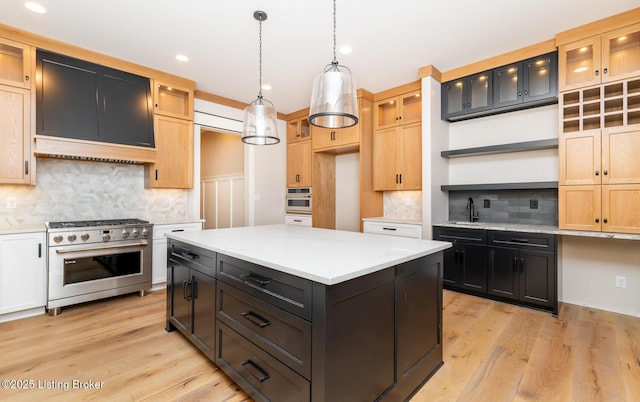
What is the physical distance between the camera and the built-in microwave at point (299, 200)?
17.5 feet

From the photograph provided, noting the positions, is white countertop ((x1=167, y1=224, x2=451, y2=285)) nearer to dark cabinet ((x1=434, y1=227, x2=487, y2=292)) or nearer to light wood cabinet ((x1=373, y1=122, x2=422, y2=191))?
dark cabinet ((x1=434, y1=227, x2=487, y2=292))

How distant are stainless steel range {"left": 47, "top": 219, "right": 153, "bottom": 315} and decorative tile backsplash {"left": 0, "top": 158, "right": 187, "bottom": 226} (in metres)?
0.41

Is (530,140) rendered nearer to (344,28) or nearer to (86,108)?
(344,28)

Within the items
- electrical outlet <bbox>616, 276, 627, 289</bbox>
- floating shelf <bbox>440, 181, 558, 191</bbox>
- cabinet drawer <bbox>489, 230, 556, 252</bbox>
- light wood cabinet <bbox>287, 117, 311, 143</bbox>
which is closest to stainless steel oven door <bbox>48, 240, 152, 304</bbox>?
light wood cabinet <bbox>287, 117, 311, 143</bbox>

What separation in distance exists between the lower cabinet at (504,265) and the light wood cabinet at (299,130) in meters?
2.94

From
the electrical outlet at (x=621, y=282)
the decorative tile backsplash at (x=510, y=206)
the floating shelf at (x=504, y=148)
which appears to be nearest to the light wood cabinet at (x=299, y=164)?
the floating shelf at (x=504, y=148)

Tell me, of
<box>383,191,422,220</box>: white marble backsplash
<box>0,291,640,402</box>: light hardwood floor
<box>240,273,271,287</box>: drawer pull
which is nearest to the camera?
<box>240,273,271,287</box>: drawer pull

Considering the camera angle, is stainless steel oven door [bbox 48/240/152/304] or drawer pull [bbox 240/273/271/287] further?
stainless steel oven door [bbox 48/240/152/304]

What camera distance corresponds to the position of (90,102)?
10.9ft

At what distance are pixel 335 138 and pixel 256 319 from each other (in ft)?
12.1

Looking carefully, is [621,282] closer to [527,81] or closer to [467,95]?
[527,81]

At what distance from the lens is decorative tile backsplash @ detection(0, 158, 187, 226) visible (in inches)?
129

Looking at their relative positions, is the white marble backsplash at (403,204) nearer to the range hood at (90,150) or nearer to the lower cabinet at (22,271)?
the range hood at (90,150)

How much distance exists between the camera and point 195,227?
410 cm
